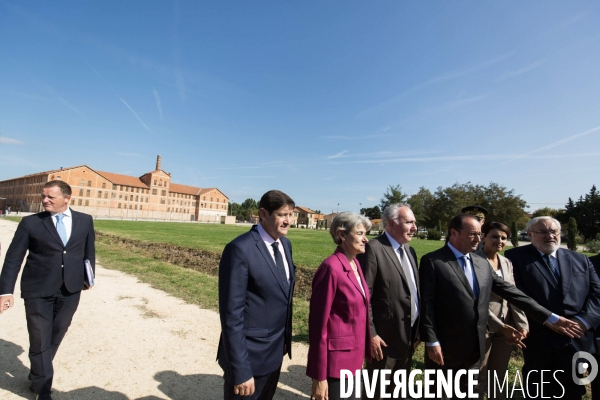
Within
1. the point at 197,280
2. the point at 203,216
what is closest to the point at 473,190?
the point at 197,280

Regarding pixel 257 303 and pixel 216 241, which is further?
pixel 216 241

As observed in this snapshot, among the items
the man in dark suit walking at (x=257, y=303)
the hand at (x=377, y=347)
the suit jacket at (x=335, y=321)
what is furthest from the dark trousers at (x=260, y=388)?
the hand at (x=377, y=347)

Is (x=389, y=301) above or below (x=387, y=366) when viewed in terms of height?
above

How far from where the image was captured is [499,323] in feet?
11.7

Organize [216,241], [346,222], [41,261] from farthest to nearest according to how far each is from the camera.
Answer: [216,241], [41,261], [346,222]

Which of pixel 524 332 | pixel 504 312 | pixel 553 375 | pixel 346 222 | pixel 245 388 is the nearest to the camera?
pixel 245 388

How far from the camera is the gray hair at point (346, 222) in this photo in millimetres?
2807

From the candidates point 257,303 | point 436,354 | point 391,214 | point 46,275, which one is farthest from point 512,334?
point 46,275

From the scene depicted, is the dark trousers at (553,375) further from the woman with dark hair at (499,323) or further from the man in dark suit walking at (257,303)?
the man in dark suit walking at (257,303)

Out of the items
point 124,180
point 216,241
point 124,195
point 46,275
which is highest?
point 124,180

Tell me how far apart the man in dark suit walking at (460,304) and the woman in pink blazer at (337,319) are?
0.95m

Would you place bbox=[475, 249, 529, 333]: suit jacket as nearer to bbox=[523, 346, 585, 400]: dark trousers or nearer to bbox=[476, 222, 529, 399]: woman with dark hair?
bbox=[476, 222, 529, 399]: woman with dark hair

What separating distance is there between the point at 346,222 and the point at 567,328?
2612 mm

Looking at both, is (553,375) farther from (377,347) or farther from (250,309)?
(250,309)
